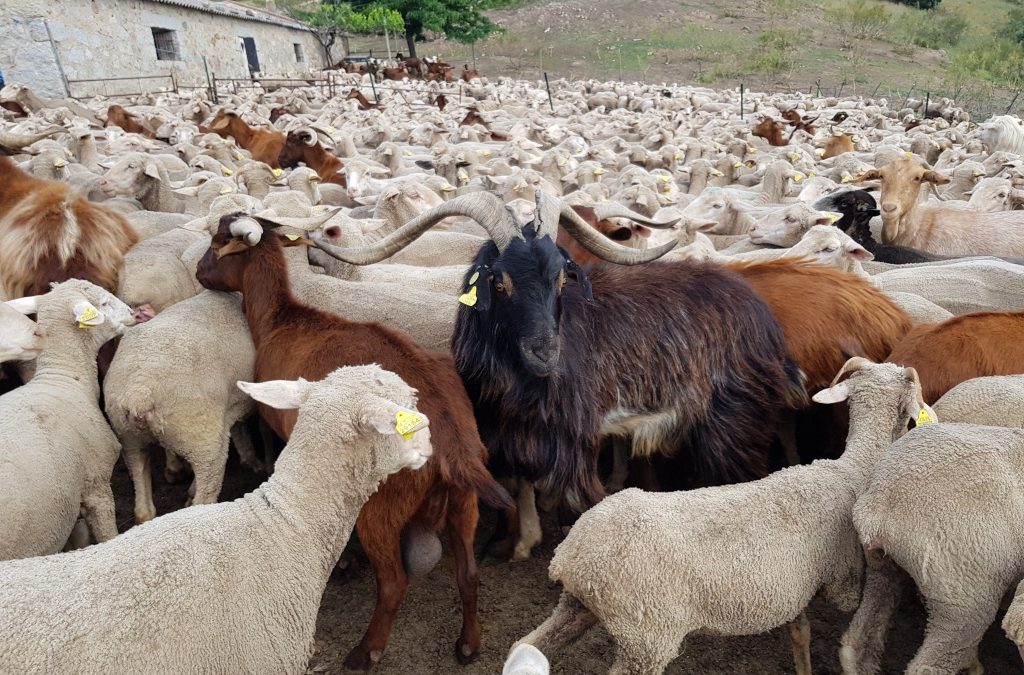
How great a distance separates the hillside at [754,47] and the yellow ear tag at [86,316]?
2757cm

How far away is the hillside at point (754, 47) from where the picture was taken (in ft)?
103

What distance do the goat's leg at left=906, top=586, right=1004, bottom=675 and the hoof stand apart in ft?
5.46

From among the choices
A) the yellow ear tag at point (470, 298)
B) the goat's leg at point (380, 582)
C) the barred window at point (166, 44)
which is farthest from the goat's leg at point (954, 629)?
the barred window at point (166, 44)

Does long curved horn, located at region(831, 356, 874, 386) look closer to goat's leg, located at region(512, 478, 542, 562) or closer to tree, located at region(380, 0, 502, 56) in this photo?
goat's leg, located at region(512, 478, 542, 562)

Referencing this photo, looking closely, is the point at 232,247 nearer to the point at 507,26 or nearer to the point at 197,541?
the point at 197,541

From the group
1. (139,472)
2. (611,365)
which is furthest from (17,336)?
(611,365)

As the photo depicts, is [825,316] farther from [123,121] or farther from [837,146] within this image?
[123,121]

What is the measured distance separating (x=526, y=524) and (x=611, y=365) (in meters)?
1.01

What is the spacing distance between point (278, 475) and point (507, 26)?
49.9 m

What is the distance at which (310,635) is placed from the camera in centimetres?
249

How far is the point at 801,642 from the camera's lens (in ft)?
9.37

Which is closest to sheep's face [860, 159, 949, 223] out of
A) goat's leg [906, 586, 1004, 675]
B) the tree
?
goat's leg [906, 586, 1004, 675]

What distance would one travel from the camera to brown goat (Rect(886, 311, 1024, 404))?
3.46m

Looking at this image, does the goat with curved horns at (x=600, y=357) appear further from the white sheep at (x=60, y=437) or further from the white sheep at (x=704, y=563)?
the white sheep at (x=60, y=437)
